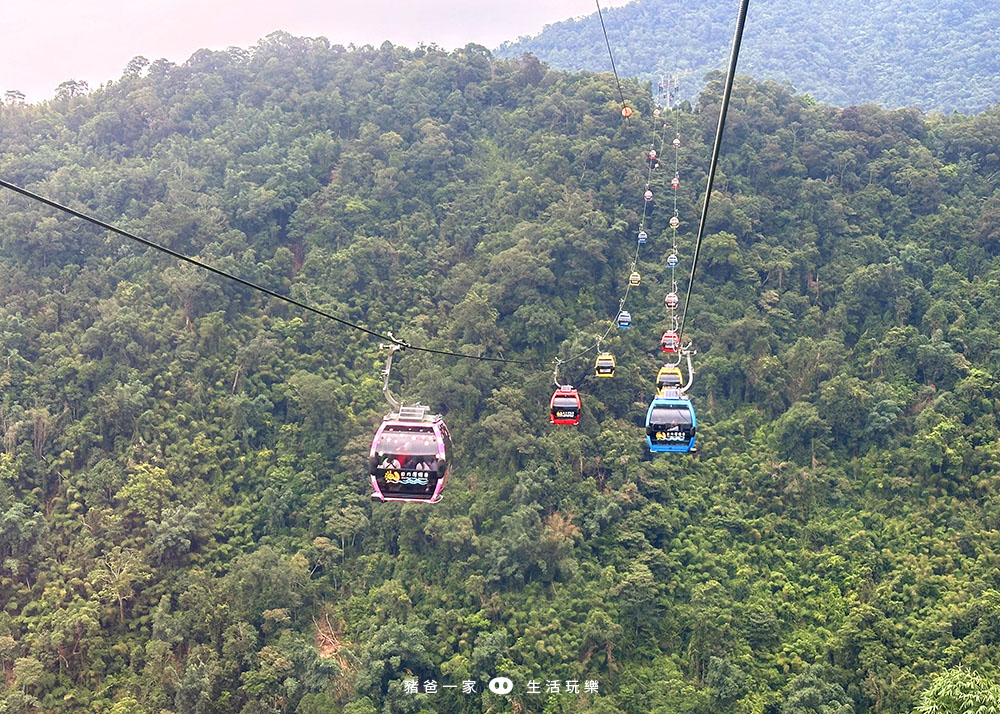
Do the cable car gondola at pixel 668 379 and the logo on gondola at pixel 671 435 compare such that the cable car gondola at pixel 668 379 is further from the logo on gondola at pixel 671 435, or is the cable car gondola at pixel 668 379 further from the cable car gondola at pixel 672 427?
the logo on gondola at pixel 671 435

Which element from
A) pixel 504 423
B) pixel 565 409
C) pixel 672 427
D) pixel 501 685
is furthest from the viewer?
pixel 504 423

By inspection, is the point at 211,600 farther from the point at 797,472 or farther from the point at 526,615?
the point at 797,472

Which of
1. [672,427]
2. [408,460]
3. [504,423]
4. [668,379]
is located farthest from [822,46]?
[408,460]

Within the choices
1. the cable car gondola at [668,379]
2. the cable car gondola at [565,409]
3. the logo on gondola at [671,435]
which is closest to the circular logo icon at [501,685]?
the cable car gondola at [565,409]

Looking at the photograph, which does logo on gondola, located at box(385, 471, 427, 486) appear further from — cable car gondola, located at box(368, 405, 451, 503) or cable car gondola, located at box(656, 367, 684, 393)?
cable car gondola, located at box(656, 367, 684, 393)

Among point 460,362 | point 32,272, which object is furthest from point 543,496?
point 32,272

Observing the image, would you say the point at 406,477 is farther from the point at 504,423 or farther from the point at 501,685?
the point at 504,423
